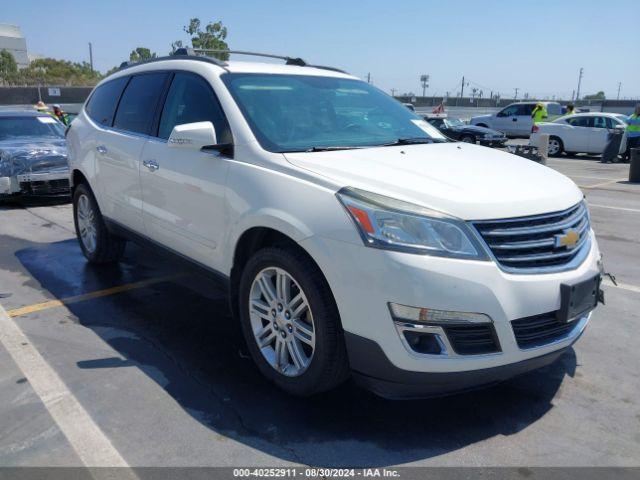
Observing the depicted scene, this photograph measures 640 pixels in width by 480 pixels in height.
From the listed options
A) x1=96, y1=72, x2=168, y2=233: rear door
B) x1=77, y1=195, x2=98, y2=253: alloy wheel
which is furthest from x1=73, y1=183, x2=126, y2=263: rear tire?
x1=96, y1=72, x2=168, y2=233: rear door

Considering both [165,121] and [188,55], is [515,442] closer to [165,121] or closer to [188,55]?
[165,121]

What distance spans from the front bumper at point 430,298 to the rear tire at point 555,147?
17979mm

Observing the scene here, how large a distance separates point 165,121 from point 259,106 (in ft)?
3.21

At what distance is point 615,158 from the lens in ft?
57.1

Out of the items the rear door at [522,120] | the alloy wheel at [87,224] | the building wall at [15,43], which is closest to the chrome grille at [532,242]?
the alloy wheel at [87,224]

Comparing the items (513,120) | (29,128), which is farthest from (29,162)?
(513,120)

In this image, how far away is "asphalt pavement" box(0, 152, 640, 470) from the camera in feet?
8.89

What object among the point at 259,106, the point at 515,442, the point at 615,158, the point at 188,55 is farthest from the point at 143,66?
the point at 615,158

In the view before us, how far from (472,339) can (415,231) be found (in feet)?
1.86

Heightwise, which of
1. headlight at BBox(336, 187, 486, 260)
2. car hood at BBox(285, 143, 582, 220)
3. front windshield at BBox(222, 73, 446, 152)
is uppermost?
front windshield at BBox(222, 73, 446, 152)

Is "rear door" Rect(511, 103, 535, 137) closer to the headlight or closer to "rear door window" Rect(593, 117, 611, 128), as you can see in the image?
"rear door window" Rect(593, 117, 611, 128)

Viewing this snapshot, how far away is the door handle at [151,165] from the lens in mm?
4145

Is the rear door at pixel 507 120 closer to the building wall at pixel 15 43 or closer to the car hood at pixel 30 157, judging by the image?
the car hood at pixel 30 157

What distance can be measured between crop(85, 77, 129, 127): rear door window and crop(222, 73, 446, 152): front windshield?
183 centimetres
